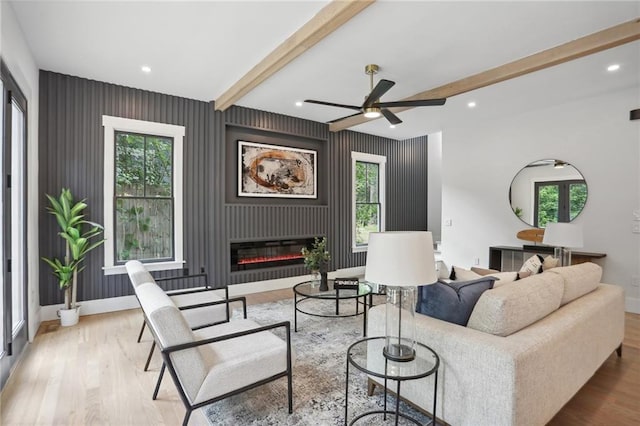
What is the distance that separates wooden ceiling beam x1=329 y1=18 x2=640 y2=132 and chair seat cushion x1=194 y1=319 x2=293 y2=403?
370 cm

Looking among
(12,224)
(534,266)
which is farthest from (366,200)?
A: (12,224)

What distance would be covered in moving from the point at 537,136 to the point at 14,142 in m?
6.82

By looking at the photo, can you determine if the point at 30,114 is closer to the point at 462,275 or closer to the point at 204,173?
the point at 204,173

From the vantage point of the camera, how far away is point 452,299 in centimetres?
198

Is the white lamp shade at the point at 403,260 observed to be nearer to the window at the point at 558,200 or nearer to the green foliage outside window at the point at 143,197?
the green foliage outside window at the point at 143,197

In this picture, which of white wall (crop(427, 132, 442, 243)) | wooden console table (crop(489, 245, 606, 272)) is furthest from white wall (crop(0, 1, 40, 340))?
white wall (crop(427, 132, 442, 243))

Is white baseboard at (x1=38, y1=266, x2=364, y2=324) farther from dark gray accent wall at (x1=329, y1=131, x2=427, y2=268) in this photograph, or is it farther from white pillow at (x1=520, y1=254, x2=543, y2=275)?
white pillow at (x1=520, y1=254, x2=543, y2=275)

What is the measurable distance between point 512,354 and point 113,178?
475 cm

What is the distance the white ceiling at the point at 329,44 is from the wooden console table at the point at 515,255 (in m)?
2.25

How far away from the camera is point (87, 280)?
13.7ft

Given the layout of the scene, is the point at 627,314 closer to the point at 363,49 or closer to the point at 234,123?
the point at 363,49

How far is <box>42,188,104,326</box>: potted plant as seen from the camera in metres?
3.74

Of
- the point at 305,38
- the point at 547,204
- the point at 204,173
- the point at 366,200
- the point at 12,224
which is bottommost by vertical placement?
the point at 12,224

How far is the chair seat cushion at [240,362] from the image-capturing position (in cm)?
184
